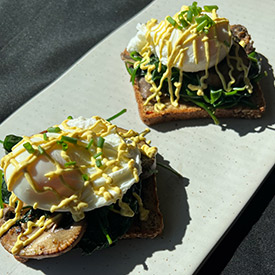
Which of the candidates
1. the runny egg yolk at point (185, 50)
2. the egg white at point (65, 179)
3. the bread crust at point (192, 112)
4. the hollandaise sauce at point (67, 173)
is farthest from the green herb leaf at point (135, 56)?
the egg white at point (65, 179)

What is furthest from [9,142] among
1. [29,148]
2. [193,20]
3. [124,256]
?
[193,20]

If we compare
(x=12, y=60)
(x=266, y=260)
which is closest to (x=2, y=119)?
(x=12, y=60)

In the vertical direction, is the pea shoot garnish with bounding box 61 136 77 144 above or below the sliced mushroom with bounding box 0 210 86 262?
above

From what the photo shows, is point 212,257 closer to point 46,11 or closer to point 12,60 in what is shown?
point 12,60

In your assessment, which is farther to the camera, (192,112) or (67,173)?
(192,112)

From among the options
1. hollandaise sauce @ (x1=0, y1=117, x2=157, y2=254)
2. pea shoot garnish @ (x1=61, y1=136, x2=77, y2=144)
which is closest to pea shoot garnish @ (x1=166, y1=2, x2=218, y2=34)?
hollandaise sauce @ (x1=0, y1=117, x2=157, y2=254)

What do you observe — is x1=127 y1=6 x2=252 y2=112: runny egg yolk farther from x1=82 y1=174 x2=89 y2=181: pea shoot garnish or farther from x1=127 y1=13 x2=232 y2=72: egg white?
x1=82 y1=174 x2=89 y2=181: pea shoot garnish

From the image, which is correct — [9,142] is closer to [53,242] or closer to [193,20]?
[53,242]
